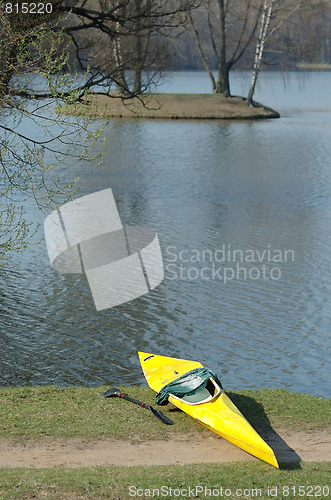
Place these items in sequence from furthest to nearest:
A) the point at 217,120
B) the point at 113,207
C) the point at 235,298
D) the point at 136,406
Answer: the point at 217,120 → the point at 113,207 → the point at 235,298 → the point at 136,406

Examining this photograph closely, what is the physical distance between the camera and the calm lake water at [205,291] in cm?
1163

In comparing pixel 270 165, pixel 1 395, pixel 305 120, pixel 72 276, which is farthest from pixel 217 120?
pixel 1 395

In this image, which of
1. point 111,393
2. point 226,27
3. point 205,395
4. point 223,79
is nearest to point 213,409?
point 205,395

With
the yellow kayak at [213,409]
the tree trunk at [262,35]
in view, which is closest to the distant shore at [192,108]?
the tree trunk at [262,35]

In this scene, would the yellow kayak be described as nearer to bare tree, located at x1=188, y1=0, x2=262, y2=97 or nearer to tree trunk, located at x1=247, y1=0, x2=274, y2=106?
tree trunk, located at x1=247, y1=0, x2=274, y2=106

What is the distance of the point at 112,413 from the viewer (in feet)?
29.5

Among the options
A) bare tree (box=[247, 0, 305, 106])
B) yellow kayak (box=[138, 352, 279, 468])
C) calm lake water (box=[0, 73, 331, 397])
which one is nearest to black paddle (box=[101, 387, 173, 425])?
yellow kayak (box=[138, 352, 279, 468])

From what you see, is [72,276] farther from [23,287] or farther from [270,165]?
[270,165]

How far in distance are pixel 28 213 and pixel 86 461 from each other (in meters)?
14.2

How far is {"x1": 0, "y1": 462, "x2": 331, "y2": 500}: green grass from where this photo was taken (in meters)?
6.72

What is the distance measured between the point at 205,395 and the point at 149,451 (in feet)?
4.42

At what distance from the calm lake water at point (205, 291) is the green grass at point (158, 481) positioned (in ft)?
11.0

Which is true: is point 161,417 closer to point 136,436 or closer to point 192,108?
point 136,436

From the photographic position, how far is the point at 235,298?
1475 centimetres
